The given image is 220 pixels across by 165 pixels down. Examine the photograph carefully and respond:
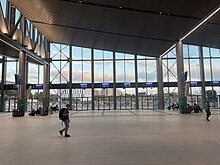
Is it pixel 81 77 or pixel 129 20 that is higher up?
pixel 129 20

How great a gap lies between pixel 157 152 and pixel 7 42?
17.1 metres

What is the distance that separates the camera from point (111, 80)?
104 ft

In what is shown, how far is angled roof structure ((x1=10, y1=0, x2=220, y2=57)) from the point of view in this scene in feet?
48.0

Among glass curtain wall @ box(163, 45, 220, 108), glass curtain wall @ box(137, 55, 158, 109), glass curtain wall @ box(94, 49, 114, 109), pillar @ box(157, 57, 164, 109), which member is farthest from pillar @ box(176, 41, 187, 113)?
glass curtain wall @ box(94, 49, 114, 109)

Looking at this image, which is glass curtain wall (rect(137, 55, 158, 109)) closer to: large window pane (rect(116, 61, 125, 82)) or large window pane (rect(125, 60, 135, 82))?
large window pane (rect(125, 60, 135, 82))

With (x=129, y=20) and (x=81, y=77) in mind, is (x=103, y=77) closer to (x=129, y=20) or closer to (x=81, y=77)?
(x=81, y=77)

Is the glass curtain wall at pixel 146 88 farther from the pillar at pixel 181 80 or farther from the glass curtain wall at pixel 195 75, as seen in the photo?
the pillar at pixel 181 80

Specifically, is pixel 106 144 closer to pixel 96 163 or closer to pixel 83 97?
pixel 96 163

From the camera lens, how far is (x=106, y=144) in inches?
252

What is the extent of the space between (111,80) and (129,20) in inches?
585

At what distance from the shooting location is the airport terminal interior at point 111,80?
586cm

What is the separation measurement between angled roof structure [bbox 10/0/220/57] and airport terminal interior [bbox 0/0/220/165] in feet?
0.29

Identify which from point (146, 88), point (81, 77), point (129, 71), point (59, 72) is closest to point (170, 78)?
point (146, 88)

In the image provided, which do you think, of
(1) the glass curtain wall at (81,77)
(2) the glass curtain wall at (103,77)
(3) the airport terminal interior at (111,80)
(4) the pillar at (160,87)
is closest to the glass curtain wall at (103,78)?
(2) the glass curtain wall at (103,77)
